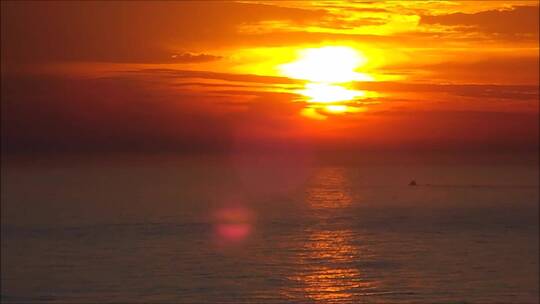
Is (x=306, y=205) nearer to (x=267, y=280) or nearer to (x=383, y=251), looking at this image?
(x=383, y=251)

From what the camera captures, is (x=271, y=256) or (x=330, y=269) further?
(x=271, y=256)

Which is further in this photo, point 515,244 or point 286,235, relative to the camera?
point 286,235

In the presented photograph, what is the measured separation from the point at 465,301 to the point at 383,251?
54.3 feet

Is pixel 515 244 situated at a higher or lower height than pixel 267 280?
lower

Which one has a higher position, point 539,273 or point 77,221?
point 539,273

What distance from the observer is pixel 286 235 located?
59688mm

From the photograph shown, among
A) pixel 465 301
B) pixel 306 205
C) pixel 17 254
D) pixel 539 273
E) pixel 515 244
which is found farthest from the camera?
pixel 306 205

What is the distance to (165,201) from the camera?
106 m

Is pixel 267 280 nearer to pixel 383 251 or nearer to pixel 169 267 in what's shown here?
pixel 169 267

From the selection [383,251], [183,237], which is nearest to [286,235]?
[183,237]

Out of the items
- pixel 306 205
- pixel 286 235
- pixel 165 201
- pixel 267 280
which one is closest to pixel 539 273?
pixel 267 280

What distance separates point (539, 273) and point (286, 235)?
72.0ft

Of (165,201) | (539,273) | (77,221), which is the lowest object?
(165,201)

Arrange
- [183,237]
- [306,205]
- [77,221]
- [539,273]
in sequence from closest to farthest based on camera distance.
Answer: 1. [539,273]
2. [183,237]
3. [77,221]
4. [306,205]
